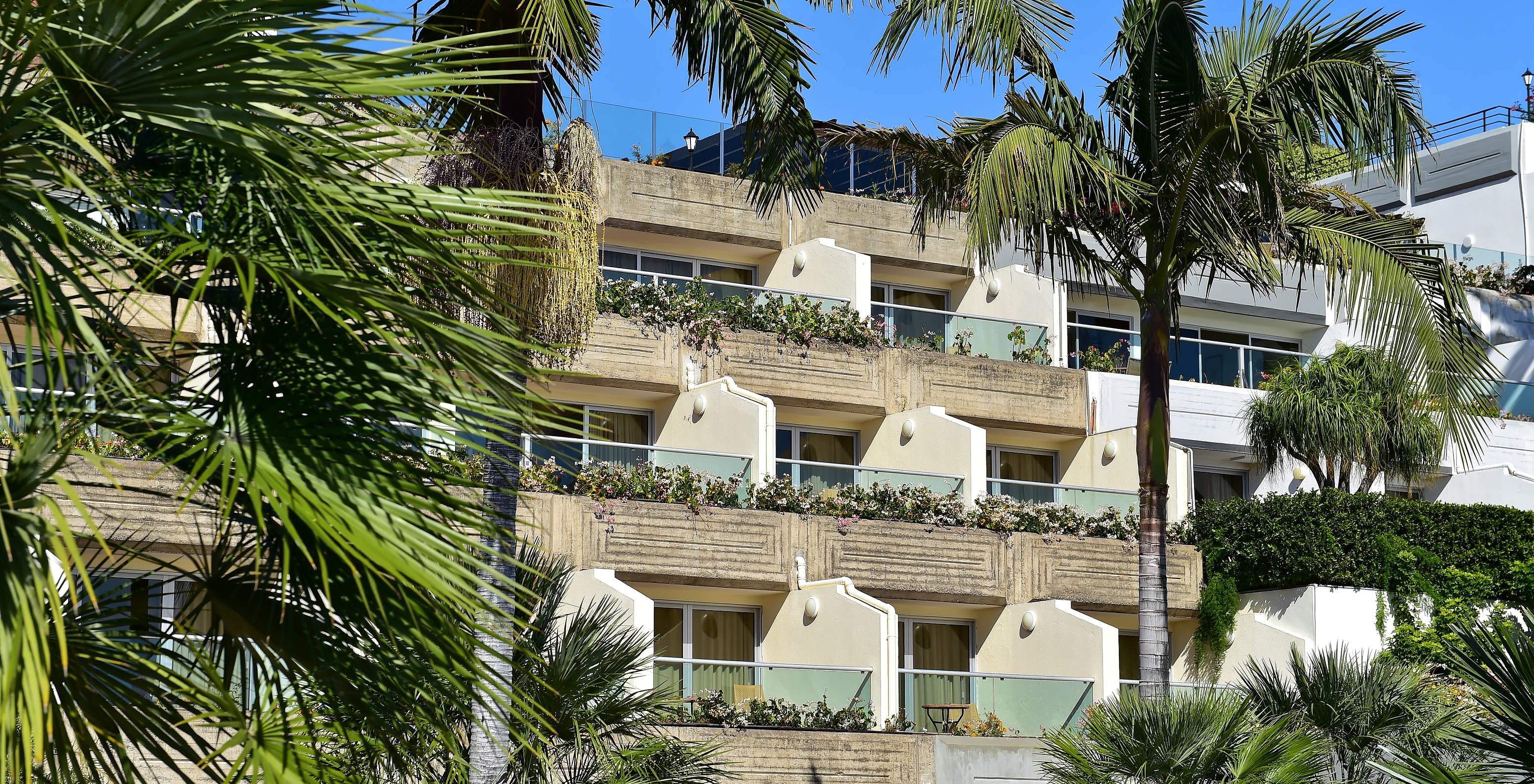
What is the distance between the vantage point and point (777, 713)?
2527 cm

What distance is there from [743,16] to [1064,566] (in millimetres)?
18683

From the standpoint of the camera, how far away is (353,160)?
646cm

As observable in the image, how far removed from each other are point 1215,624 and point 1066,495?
356cm

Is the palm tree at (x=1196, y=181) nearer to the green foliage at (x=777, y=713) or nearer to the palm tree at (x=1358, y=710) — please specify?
the palm tree at (x=1358, y=710)

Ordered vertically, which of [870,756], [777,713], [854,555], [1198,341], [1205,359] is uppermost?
[1198,341]

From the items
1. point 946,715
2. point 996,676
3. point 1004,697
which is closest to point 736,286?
point 996,676

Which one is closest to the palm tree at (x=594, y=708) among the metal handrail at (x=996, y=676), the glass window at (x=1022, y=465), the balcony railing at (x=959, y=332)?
the metal handrail at (x=996, y=676)

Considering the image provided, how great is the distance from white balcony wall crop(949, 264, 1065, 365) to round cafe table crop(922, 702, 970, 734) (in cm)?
924

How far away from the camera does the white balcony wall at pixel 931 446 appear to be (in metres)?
31.2

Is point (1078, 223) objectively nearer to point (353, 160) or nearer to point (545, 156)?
point (545, 156)

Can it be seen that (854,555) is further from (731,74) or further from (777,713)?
(731,74)

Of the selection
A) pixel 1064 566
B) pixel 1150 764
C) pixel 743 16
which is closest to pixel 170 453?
pixel 743 16

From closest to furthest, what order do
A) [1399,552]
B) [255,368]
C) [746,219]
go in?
[255,368] → [1399,552] → [746,219]

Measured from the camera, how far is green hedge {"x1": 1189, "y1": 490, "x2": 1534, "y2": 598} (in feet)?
101
